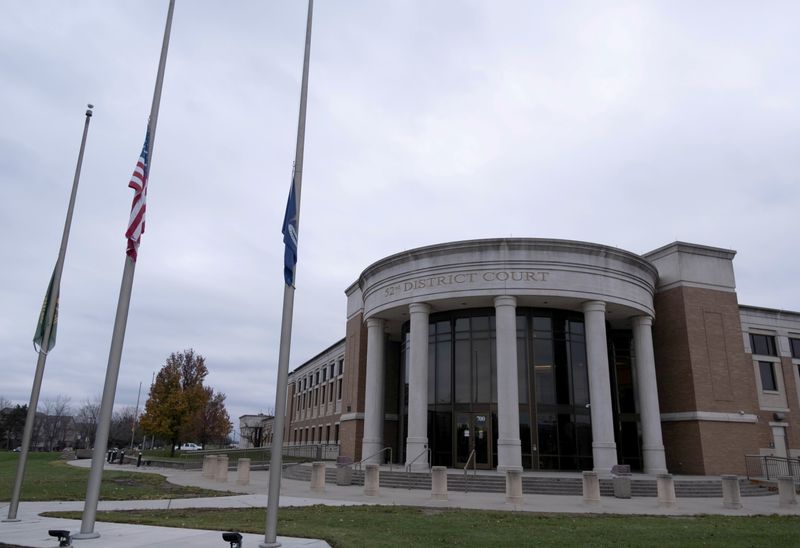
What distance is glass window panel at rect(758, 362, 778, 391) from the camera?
3553 centimetres

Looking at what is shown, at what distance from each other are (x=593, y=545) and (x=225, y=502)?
35.4 ft

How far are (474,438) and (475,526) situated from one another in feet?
50.6

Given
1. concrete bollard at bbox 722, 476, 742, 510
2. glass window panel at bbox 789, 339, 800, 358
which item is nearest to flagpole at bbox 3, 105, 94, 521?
concrete bollard at bbox 722, 476, 742, 510

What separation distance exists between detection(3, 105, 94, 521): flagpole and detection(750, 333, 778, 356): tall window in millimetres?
36993

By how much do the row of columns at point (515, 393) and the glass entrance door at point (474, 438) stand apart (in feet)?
6.47

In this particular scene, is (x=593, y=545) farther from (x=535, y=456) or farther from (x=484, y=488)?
(x=535, y=456)

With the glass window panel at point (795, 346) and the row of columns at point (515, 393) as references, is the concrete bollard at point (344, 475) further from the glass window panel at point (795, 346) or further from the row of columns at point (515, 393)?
the glass window panel at point (795, 346)

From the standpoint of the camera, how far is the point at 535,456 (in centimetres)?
2708

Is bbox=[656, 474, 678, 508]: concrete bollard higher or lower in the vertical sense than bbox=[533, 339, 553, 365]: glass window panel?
lower

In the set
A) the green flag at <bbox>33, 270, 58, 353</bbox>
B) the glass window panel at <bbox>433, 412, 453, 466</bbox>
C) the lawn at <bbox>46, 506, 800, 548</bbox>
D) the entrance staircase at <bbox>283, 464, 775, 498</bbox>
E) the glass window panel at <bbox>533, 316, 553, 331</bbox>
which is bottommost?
the lawn at <bbox>46, 506, 800, 548</bbox>

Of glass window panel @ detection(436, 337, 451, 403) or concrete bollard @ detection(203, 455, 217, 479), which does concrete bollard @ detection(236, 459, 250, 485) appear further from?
glass window panel @ detection(436, 337, 451, 403)

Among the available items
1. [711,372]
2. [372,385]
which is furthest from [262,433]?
[711,372]

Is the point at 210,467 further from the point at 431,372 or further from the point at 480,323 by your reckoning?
the point at 480,323

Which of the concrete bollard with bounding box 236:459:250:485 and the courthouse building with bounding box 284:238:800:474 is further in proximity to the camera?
the courthouse building with bounding box 284:238:800:474
